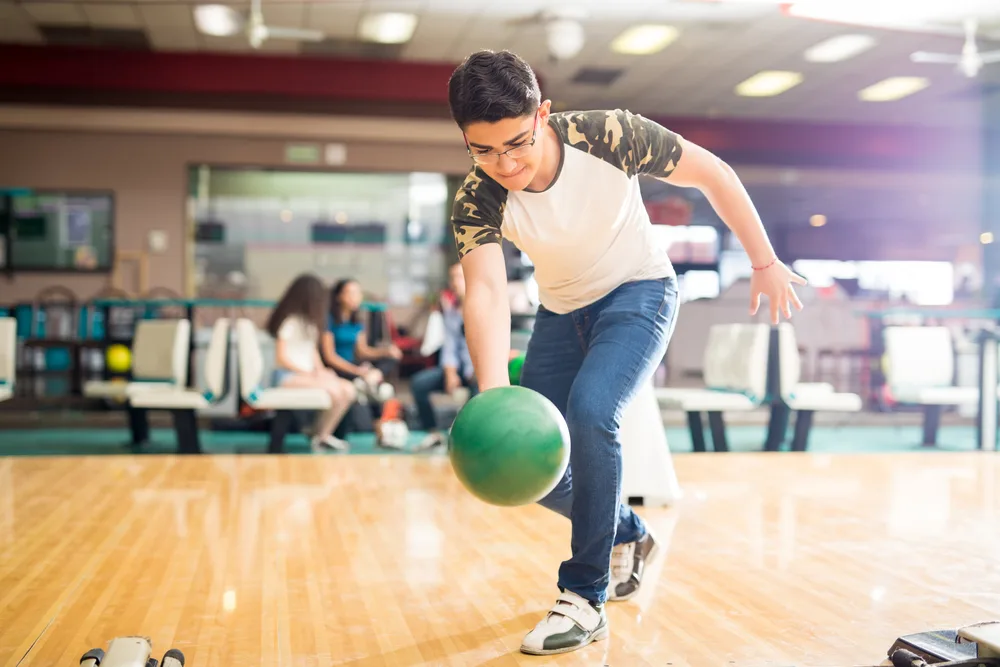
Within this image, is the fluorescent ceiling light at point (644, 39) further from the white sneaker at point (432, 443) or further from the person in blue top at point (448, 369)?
the white sneaker at point (432, 443)

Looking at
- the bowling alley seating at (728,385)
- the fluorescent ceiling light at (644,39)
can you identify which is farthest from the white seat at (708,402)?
the fluorescent ceiling light at (644,39)

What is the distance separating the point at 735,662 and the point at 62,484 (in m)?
3.47

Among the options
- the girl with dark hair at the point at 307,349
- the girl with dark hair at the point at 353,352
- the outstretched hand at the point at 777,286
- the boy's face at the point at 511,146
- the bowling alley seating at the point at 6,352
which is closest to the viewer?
the boy's face at the point at 511,146

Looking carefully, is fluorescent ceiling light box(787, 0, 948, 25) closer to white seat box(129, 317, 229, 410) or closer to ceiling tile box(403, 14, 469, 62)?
ceiling tile box(403, 14, 469, 62)

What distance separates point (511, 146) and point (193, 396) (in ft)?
14.1

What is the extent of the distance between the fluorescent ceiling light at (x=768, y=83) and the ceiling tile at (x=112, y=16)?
6.09 meters

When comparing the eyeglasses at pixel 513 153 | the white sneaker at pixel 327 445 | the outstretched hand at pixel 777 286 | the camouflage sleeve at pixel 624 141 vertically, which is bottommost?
the white sneaker at pixel 327 445

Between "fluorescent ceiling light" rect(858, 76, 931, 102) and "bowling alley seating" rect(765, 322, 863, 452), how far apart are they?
5.50 meters

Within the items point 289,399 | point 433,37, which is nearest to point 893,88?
point 433,37

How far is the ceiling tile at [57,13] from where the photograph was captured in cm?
812

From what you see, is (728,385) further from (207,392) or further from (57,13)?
(57,13)

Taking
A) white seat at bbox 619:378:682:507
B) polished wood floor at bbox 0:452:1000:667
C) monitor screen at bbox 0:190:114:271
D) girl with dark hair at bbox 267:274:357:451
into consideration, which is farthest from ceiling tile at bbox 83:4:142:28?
white seat at bbox 619:378:682:507

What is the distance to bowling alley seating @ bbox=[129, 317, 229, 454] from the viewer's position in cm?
566

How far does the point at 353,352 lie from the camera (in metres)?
6.67
